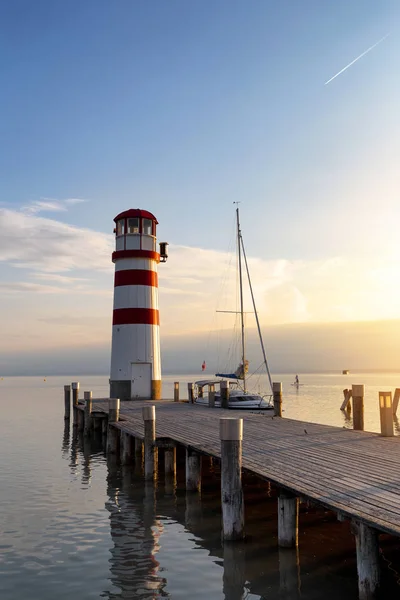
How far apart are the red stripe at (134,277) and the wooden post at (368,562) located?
26547mm

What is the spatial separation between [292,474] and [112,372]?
24348mm

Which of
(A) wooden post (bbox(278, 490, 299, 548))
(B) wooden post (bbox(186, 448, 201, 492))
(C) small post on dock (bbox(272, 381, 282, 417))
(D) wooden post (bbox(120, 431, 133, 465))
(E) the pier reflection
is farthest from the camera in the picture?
(C) small post on dock (bbox(272, 381, 282, 417))

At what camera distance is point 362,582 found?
26.2 ft

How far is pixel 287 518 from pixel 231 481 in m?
1.28

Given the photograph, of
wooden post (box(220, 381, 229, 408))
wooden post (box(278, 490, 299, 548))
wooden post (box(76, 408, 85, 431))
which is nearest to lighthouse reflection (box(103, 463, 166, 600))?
wooden post (box(278, 490, 299, 548))

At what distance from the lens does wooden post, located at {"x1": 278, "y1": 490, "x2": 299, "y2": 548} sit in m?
10.4

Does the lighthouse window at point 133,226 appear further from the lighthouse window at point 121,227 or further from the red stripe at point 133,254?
the red stripe at point 133,254

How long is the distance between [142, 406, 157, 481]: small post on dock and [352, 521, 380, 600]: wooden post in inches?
394

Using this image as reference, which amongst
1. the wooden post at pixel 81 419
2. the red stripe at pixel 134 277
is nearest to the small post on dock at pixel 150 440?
the wooden post at pixel 81 419

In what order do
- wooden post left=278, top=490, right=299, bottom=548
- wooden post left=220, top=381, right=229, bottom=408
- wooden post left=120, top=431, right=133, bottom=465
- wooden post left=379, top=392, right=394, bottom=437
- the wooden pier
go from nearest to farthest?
the wooden pier, wooden post left=278, top=490, right=299, bottom=548, wooden post left=379, top=392, right=394, bottom=437, wooden post left=120, top=431, right=133, bottom=465, wooden post left=220, top=381, right=229, bottom=408

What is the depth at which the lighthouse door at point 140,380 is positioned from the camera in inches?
1315

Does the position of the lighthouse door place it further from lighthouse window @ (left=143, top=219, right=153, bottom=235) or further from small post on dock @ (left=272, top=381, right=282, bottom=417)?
small post on dock @ (left=272, top=381, right=282, bottom=417)

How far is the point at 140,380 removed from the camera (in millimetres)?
33594

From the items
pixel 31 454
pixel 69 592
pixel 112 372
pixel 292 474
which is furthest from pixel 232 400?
pixel 69 592
